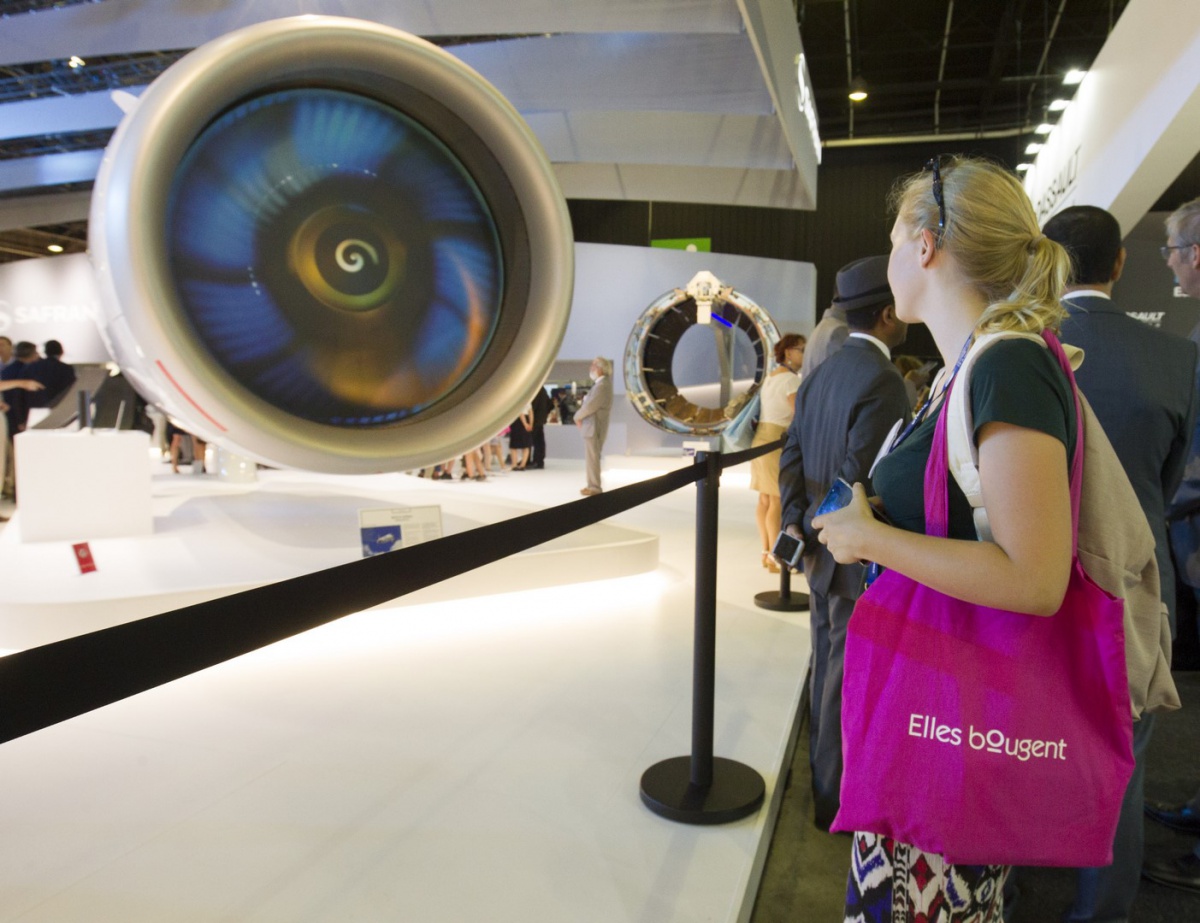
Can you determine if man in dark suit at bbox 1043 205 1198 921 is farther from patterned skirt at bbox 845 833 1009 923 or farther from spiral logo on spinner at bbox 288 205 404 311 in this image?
spiral logo on spinner at bbox 288 205 404 311

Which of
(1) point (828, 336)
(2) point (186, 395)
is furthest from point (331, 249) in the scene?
(1) point (828, 336)

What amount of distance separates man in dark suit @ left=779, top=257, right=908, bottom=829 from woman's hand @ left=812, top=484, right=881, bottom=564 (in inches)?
30.9

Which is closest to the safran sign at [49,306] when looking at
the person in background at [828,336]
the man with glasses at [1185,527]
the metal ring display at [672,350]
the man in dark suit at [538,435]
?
the man in dark suit at [538,435]

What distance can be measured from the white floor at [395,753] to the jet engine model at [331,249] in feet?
2.53

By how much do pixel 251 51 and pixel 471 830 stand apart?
64.4 inches

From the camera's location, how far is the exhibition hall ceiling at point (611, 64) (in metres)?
3.74

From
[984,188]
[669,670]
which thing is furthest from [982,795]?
[669,670]

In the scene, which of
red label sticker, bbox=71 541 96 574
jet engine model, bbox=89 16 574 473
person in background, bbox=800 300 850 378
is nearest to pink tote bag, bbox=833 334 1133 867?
jet engine model, bbox=89 16 574 473

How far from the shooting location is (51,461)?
3.97 m

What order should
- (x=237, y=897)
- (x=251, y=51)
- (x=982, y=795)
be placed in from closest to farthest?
(x=982, y=795)
(x=237, y=897)
(x=251, y=51)

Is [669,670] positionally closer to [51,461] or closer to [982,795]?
[982,795]

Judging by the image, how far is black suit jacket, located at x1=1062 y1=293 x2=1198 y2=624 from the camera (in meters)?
1.55

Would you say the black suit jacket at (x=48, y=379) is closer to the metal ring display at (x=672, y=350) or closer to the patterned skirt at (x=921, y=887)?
the metal ring display at (x=672, y=350)

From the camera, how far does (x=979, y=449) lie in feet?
2.83
